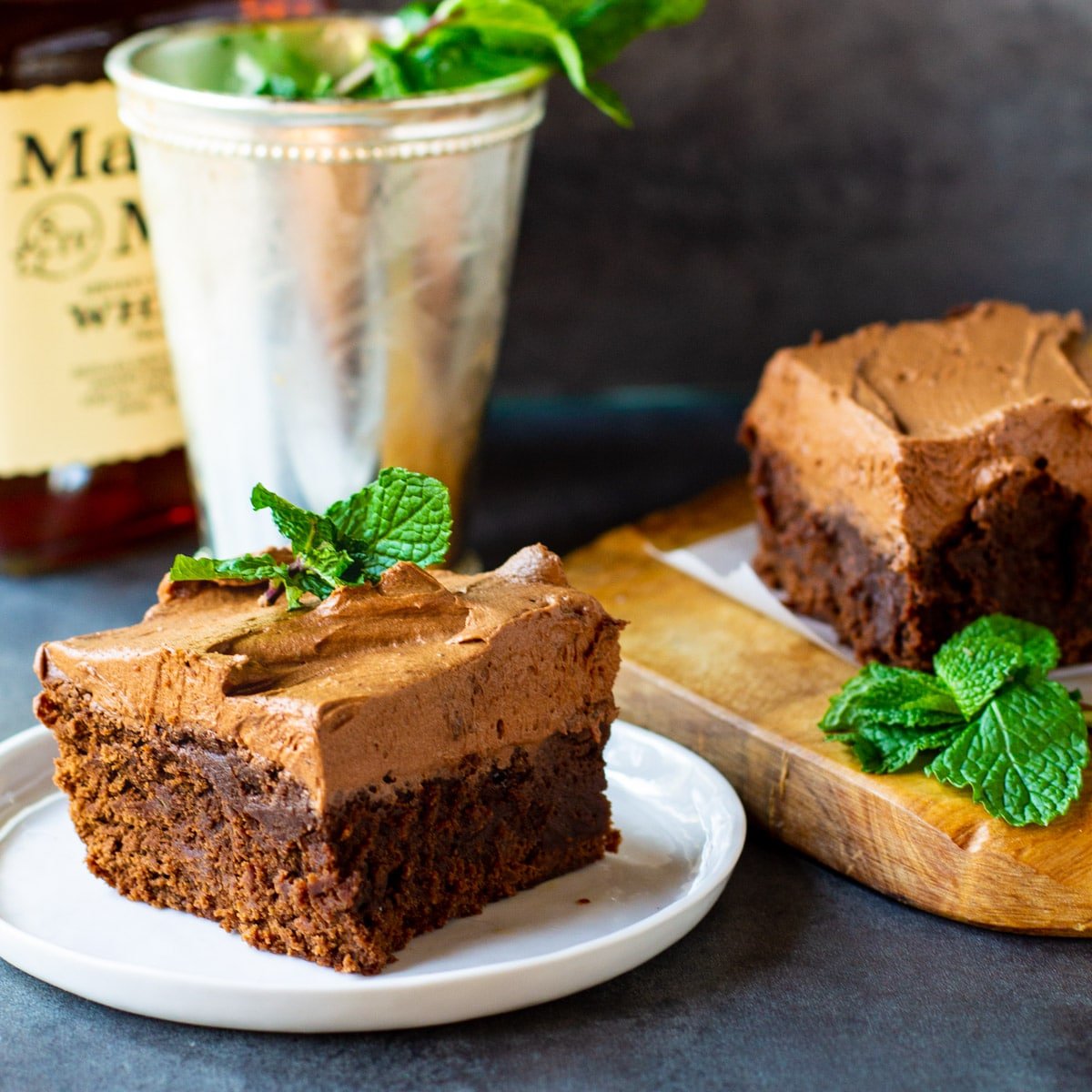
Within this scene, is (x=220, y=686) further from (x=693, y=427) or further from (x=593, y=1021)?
(x=693, y=427)

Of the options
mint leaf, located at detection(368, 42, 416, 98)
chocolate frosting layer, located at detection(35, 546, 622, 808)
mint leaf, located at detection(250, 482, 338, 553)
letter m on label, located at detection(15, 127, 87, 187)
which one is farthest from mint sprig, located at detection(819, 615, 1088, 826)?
letter m on label, located at detection(15, 127, 87, 187)

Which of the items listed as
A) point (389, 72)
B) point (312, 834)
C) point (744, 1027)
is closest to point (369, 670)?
point (312, 834)

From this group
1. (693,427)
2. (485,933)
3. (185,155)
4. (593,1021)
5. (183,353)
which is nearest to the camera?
(593,1021)

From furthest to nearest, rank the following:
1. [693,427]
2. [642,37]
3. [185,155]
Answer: [693,427], [642,37], [185,155]

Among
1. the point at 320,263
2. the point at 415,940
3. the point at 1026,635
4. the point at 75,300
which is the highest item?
the point at 320,263

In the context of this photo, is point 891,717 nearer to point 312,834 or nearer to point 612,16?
point 312,834

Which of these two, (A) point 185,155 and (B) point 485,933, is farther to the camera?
(A) point 185,155

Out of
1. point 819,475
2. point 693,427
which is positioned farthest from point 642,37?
point 819,475
